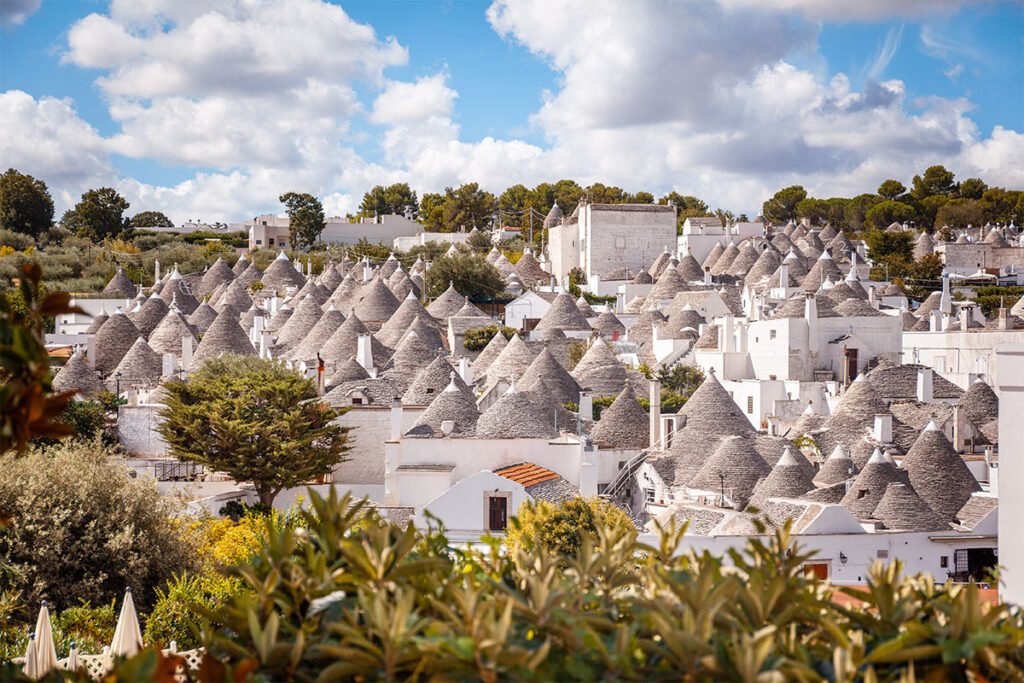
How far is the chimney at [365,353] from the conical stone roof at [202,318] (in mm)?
9674

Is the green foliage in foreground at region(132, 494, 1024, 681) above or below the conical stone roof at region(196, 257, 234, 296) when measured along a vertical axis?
below

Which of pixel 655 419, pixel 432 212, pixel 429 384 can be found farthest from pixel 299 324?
pixel 432 212

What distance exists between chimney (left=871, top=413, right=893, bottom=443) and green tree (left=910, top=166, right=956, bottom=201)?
73.3 meters

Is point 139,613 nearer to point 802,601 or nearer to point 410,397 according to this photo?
point 802,601

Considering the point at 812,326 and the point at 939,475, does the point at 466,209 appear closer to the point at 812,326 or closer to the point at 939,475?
the point at 812,326

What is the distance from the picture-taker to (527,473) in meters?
23.6

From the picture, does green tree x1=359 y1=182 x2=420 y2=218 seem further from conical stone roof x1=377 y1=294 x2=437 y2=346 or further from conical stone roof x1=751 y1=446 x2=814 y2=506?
conical stone roof x1=751 y1=446 x2=814 y2=506

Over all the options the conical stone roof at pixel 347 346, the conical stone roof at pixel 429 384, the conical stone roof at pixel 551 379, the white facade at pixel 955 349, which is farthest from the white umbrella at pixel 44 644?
the white facade at pixel 955 349

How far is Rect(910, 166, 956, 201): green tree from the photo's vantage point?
96625 mm

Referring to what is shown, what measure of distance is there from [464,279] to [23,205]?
1474 inches

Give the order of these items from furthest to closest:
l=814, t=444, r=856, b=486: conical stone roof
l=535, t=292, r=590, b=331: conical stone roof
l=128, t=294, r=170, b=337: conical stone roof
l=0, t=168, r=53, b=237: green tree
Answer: l=0, t=168, r=53, b=237: green tree < l=128, t=294, r=170, b=337: conical stone roof < l=535, t=292, r=590, b=331: conical stone roof < l=814, t=444, r=856, b=486: conical stone roof

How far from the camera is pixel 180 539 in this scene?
1822cm

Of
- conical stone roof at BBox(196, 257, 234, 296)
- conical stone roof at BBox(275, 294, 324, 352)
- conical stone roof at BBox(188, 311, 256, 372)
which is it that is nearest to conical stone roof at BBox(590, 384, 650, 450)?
conical stone roof at BBox(188, 311, 256, 372)

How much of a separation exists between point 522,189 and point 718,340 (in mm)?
58130
